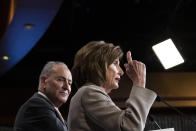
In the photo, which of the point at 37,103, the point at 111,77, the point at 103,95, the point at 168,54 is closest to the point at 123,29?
the point at 37,103

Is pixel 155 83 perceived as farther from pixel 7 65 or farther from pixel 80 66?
pixel 80 66

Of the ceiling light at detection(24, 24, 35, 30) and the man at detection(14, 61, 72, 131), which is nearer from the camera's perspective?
the man at detection(14, 61, 72, 131)

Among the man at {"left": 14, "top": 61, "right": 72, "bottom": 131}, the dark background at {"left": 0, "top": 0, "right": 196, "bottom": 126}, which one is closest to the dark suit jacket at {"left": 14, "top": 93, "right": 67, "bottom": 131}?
the man at {"left": 14, "top": 61, "right": 72, "bottom": 131}

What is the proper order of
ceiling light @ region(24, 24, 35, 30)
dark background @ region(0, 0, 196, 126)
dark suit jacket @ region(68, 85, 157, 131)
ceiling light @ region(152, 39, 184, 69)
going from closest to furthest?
dark suit jacket @ region(68, 85, 157, 131), ceiling light @ region(152, 39, 184, 69), ceiling light @ region(24, 24, 35, 30), dark background @ region(0, 0, 196, 126)

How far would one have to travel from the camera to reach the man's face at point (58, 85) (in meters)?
2.60

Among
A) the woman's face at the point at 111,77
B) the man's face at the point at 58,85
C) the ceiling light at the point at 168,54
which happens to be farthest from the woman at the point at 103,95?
the man's face at the point at 58,85

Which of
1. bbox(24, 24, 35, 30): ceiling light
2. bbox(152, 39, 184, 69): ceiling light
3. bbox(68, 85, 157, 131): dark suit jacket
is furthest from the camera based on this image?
bbox(24, 24, 35, 30): ceiling light

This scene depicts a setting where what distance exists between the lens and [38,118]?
226 cm

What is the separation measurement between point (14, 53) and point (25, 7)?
6.76 feet

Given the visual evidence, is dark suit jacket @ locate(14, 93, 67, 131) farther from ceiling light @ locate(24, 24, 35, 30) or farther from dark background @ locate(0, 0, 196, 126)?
dark background @ locate(0, 0, 196, 126)

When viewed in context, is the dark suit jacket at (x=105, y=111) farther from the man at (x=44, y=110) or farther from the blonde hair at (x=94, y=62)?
the man at (x=44, y=110)

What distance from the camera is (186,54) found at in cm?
566

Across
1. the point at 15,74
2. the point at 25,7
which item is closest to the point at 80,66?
the point at 25,7

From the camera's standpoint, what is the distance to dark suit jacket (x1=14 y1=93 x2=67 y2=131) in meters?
2.23
